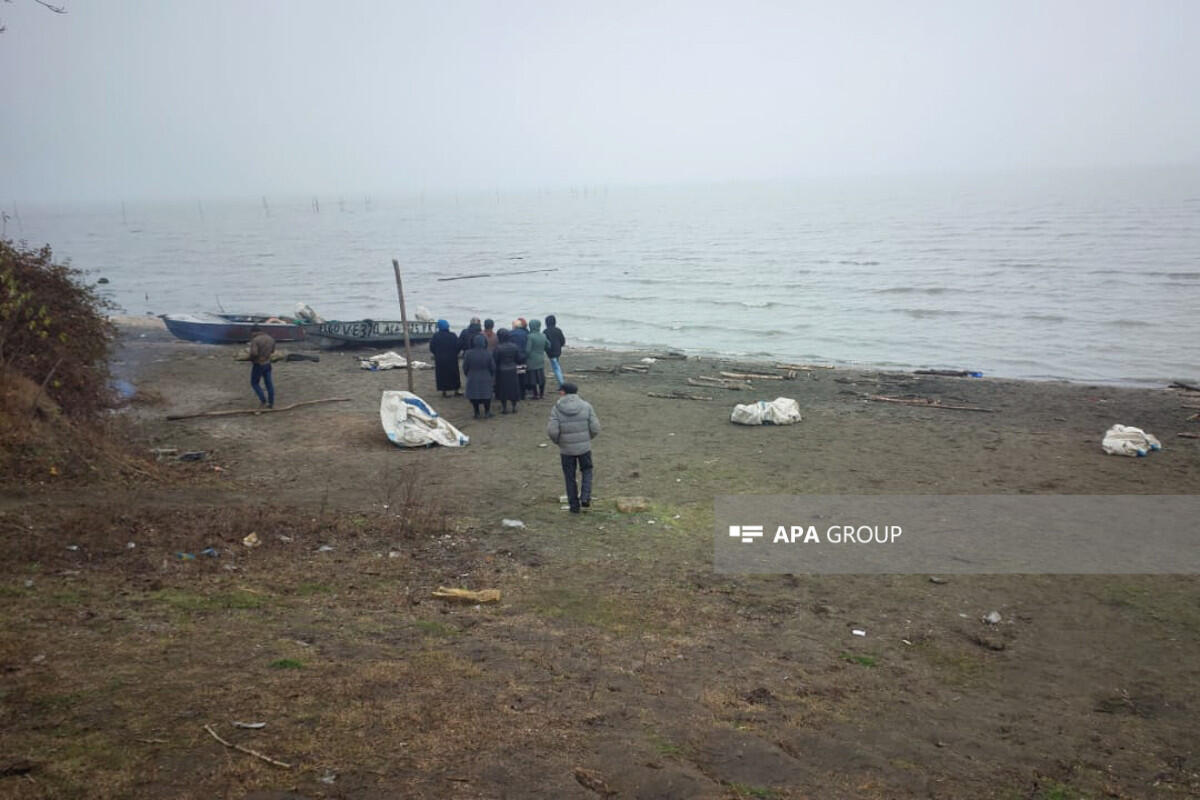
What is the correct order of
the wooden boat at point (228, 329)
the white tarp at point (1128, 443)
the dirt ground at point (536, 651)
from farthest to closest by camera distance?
the wooden boat at point (228, 329) → the white tarp at point (1128, 443) → the dirt ground at point (536, 651)

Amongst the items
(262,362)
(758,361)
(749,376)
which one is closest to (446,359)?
(262,362)

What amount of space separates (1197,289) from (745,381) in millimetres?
28914

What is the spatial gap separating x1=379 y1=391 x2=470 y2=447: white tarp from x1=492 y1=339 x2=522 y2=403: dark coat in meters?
2.16

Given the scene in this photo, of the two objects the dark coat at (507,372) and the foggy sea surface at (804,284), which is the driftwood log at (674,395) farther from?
the foggy sea surface at (804,284)

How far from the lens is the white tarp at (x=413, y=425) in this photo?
1379 cm

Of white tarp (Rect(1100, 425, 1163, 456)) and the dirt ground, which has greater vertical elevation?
the dirt ground

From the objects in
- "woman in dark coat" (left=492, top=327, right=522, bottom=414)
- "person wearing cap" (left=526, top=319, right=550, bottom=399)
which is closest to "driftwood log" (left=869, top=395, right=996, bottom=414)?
"person wearing cap" (left=526, top=319, right=550, bottom=399)

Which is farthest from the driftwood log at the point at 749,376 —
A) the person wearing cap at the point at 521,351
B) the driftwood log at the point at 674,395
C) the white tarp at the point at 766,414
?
the person wearing cap at the point at 521,351

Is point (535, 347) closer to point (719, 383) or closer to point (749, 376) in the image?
point (719, 383)

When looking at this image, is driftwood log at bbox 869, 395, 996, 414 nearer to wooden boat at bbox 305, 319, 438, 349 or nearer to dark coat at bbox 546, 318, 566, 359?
dark coat at bbox 546, 318, 566, 359

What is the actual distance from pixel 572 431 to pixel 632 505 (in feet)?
4.04

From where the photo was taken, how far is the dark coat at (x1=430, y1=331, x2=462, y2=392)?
17.4m

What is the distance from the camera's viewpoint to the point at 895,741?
18.7 feet

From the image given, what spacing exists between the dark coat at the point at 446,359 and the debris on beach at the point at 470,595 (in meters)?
9.85
